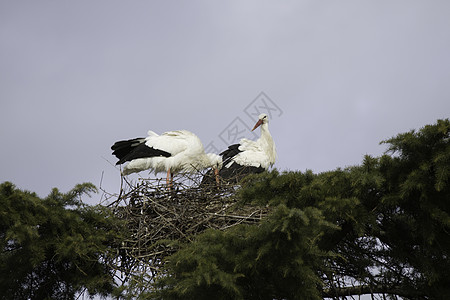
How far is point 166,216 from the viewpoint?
7.59m

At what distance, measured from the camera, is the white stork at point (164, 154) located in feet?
32.7

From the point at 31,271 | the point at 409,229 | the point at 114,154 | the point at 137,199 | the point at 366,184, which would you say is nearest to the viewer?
the point at 366,184

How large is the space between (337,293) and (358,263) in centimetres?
40

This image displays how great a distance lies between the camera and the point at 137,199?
8.00 m

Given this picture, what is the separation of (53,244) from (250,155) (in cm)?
500

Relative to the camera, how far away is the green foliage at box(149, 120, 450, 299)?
4602 millimetres

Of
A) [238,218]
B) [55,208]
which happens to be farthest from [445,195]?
[55,208]

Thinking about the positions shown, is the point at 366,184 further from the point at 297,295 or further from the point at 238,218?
the point at 238,218

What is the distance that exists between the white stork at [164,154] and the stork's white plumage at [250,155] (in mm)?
265

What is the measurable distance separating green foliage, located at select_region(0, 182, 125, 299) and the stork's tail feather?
9.14 feet

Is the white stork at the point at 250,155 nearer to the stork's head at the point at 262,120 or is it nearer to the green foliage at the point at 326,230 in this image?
the stork's head at the point at 262,120

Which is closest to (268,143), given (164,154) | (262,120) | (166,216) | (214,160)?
(262,120)

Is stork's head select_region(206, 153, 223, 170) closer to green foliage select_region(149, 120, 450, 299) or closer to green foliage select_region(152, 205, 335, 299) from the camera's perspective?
green foliage select_region(149, 120, 450, 299)

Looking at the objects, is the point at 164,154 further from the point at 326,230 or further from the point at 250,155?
the point at 326,230
